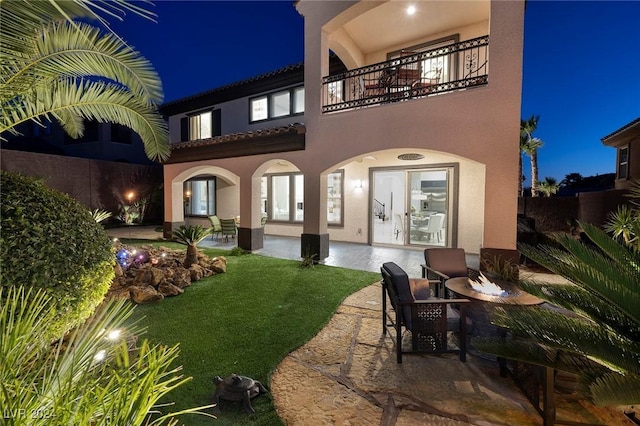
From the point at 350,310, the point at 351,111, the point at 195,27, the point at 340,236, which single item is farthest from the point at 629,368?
the point at 195,27

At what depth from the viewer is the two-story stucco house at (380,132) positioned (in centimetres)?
629

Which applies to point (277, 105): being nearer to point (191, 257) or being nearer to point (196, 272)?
point (191, 257)

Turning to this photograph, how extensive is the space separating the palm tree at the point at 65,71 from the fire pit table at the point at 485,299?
15.8ft

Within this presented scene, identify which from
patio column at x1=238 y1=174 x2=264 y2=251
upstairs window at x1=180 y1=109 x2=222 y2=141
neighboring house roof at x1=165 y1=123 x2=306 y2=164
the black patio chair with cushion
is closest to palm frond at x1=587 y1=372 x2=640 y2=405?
the black patio chair with cushion

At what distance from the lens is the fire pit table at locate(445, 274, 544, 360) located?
3695mm

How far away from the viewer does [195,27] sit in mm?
33906

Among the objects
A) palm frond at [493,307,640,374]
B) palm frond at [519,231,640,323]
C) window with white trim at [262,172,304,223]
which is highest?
window with white trim at [262,172,304,223]

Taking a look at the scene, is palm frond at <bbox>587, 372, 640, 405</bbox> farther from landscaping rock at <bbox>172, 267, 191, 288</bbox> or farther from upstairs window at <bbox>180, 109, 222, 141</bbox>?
upstairs window at <bbox>180, 109, 222, 141</bbox>

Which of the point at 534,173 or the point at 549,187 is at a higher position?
the point at 534,173

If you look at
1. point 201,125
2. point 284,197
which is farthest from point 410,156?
point 201,125

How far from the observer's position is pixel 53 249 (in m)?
3.07

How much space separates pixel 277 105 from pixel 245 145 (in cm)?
328

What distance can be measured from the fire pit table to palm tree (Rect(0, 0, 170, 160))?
482 centimetres

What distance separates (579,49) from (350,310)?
42.7 m
